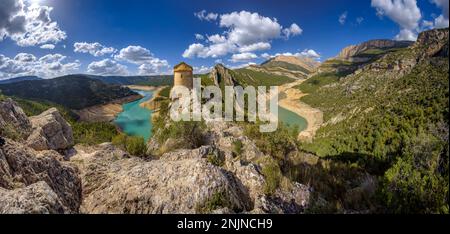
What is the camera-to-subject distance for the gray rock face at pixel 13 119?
7304 millimetres

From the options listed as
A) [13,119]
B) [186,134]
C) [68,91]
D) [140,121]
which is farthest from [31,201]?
[68,91]

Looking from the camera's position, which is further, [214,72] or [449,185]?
[214,72]

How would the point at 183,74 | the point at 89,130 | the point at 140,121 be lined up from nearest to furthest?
the point at 183,74 → the point at 89,130 → the point at 140,121

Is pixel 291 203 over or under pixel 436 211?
under

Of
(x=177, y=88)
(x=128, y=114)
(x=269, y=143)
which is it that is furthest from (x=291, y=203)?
(x=128, y=114)

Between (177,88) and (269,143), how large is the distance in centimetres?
2129

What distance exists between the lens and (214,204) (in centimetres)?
494

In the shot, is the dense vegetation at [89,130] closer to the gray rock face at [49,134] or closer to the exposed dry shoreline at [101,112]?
the gray rock face at [49,134]

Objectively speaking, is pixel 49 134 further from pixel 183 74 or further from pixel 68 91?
pixel 68 91

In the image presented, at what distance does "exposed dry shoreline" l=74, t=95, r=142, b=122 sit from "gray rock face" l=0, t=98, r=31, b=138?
7887 cm

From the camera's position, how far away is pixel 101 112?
8969 cm

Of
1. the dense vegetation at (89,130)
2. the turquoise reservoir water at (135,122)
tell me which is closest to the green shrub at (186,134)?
the dense vegetation at (89,130)

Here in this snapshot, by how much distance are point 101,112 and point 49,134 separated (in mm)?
89654
